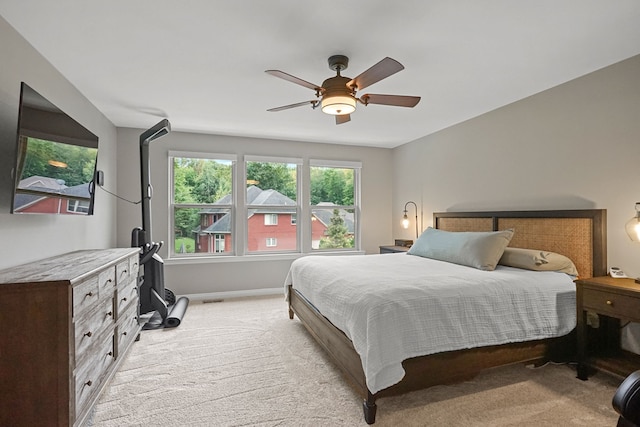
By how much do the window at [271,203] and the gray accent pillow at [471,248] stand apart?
233 centimetres

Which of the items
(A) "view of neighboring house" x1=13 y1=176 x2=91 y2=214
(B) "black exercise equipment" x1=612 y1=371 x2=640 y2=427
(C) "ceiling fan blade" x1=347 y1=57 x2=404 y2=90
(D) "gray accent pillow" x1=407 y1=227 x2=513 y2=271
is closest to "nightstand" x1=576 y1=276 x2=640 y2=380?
(D) "gray accent pillow" x1=407 y1=227 x2=513 y2=271

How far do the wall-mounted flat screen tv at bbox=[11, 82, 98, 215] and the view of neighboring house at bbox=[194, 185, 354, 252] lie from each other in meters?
2.12

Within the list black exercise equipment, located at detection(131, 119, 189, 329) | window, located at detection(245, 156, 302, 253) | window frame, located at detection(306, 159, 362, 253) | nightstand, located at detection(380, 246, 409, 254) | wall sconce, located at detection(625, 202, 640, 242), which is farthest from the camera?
window frame, located at detection(306, 159, 362, 253)

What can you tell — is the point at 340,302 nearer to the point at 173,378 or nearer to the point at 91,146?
the point at 173,378

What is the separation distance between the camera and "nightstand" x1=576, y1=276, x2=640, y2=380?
2.14m

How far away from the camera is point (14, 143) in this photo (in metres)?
2.14

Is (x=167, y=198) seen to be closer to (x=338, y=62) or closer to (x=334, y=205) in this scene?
(x=334, y=205)

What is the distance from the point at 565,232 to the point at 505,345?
1.33m

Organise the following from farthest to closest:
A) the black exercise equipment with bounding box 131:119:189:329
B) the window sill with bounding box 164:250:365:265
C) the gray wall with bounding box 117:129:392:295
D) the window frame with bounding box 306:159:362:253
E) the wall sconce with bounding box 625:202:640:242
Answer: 1. the window frame with bounding box 306:159:362:253
2. the window sill with bounding box 164:250:365:265
3. the gray wall with bounding box 117:129:392:295
4. the black exercise equipment with bounding box 131:119:189:329
5. the wall sconce with bounding box 625:202:640:242

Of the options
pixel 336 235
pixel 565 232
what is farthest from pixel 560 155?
pixel 336 235

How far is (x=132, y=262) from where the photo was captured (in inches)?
115

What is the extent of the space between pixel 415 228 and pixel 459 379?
3.13 metres

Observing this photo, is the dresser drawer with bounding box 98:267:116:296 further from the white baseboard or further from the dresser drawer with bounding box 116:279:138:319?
the white baseboard

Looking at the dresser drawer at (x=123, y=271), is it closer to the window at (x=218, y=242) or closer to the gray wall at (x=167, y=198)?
the gray wall at (x=167, y=198)
